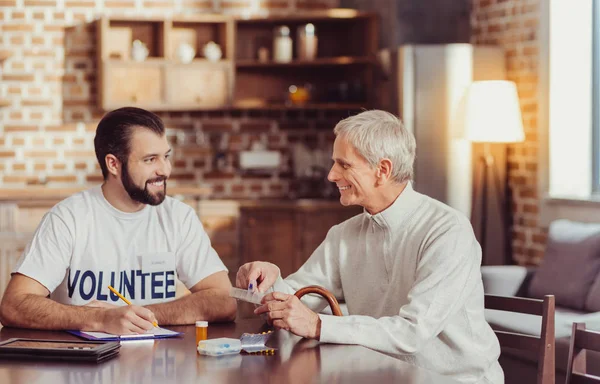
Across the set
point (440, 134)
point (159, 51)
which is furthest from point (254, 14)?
point (440, 134)

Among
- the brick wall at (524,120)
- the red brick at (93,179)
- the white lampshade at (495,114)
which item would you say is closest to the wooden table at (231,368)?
the white lampshade at (495,114)

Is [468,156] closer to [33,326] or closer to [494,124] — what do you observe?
[494,124]

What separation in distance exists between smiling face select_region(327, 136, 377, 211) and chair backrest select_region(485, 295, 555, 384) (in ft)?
1.66

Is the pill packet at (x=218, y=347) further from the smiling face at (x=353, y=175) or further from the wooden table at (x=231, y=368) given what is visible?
the smiling face at (x=353, y=175)

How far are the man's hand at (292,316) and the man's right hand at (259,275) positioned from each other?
28cm

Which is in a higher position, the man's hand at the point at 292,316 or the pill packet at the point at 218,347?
the man's hand at the point at 292,316

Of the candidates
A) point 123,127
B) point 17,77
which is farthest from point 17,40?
point 123,127

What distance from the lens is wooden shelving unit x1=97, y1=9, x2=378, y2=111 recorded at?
6566mm

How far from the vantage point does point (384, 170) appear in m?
2.33

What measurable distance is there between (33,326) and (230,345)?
0.66 meters

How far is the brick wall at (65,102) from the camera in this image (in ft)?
22.0

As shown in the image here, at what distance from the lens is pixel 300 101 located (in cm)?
Result: 676

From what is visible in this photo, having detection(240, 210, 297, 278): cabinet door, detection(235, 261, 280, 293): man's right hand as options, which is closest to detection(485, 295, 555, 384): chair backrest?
detection(235, 261, 280, 293): man's right hand

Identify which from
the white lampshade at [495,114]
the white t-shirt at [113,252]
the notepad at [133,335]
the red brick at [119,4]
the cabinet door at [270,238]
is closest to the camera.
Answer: the notepad at [133,335]
